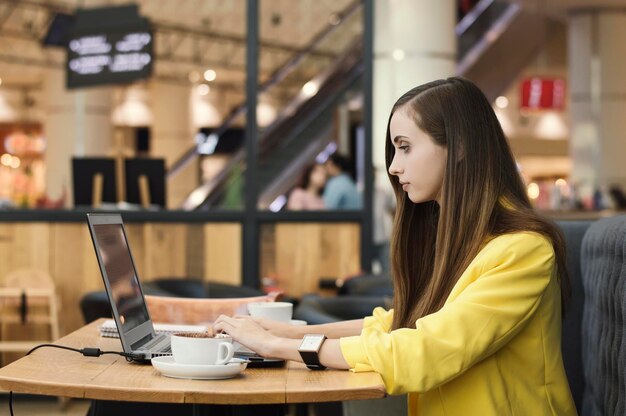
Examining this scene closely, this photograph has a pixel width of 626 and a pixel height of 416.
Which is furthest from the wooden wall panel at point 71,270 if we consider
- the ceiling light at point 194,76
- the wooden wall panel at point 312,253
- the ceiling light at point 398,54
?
the ceiling light at point 194,76

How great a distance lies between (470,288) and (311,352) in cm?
34

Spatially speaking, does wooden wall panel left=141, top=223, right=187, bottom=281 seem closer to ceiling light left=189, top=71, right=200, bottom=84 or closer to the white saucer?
the white saucer

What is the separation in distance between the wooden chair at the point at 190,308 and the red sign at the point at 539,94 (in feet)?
53.0

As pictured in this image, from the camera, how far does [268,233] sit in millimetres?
7148

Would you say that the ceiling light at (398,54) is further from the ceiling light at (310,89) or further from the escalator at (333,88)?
the ceiling light at (310,89)

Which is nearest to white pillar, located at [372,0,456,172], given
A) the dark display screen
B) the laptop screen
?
the dark display screen

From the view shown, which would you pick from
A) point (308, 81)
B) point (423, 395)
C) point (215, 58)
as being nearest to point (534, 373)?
point (423, 395)

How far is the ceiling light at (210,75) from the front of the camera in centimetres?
2280

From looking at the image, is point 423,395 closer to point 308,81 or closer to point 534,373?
point 534,373

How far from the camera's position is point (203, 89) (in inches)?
957

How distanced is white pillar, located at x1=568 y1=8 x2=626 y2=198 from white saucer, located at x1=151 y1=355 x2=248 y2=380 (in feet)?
42.6

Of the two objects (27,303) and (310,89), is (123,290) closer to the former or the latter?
(27,303)

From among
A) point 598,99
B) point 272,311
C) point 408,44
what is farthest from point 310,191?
point 598,99

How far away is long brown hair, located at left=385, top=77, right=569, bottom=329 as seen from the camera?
2268 millimetres
